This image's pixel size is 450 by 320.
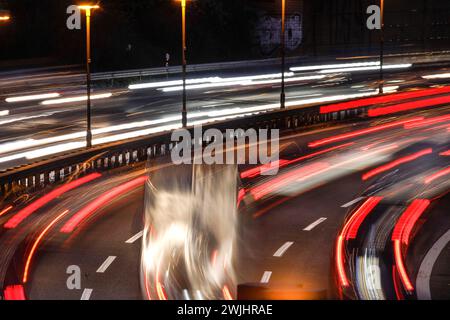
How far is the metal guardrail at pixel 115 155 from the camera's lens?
3516 cm

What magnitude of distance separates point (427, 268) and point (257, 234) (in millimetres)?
5716

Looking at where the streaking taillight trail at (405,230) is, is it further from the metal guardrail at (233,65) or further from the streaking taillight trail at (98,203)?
the metal guardrail at (233,65)

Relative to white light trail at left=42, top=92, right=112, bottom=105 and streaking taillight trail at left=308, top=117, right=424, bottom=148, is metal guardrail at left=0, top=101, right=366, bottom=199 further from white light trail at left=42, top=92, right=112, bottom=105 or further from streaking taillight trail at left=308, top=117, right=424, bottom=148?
white light trail at left=42, top=92, right=112, bottom=105

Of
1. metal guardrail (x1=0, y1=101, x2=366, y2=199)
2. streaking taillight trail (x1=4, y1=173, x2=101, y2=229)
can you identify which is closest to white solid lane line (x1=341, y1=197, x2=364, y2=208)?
streaking taillight trail (x1=4, y1=173, x2=101, y2=229)

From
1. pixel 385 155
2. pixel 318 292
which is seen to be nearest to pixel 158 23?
pixel 385 155

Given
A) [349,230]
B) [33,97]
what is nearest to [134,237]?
[349,230]

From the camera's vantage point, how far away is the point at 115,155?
137ft

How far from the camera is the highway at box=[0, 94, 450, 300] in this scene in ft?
77.2

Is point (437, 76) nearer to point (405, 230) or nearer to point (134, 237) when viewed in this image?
point (405, 230)

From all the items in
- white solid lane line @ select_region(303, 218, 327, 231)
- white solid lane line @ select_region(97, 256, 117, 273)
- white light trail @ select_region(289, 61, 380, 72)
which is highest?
white light trail @ select_region(289, 61, 380, 72)

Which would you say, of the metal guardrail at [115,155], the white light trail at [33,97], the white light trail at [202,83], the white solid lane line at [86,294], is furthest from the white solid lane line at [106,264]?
the white light trail at [202,83]

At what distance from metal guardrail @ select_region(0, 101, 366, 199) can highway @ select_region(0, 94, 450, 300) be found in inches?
23.3

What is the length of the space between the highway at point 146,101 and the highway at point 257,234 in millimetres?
11314

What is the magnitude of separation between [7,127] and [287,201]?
25177 millimetres
